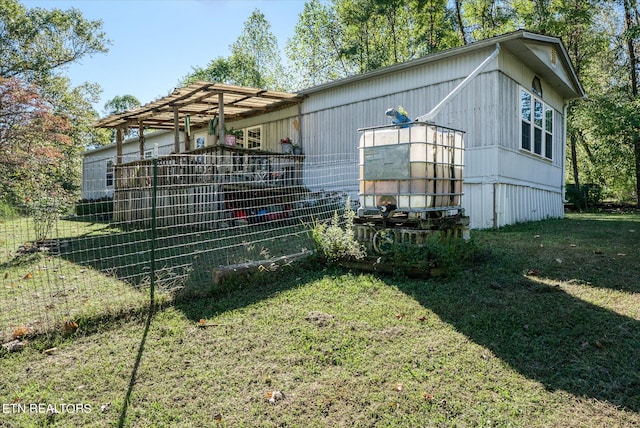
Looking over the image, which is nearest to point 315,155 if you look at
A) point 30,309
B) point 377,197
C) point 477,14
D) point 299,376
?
point 377,197

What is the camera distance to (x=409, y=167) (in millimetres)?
4793

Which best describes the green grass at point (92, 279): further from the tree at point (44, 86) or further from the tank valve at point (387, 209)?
the tree at point (44, 86)

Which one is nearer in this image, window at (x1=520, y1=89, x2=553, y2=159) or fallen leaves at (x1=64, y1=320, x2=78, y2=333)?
fallen leaves at (x1=64, y1=320, x2=78, y2=333)

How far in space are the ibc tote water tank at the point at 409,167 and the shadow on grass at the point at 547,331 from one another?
1.05 meters

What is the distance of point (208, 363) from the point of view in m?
2.94

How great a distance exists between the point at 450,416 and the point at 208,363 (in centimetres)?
165

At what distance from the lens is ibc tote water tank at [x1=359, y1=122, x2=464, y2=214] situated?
4824 millimetres

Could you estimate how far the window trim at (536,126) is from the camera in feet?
31.8

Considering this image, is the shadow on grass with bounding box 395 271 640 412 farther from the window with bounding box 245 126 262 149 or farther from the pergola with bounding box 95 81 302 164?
→ the window with bounding box 245 126 262 149

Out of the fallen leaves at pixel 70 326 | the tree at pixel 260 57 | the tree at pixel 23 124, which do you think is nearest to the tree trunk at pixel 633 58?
the tree at pixel 260 57

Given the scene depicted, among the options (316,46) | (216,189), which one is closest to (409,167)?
(216,189)

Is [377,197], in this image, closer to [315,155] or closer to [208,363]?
[208,363]

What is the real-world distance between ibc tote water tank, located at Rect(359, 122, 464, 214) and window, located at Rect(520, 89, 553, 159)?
18.0ft

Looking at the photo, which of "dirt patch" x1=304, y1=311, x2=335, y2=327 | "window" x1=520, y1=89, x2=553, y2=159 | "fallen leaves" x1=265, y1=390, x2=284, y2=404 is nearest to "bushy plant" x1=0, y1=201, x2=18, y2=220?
"dirt patch" x1=304, y1=311, x2=335, y2=327
